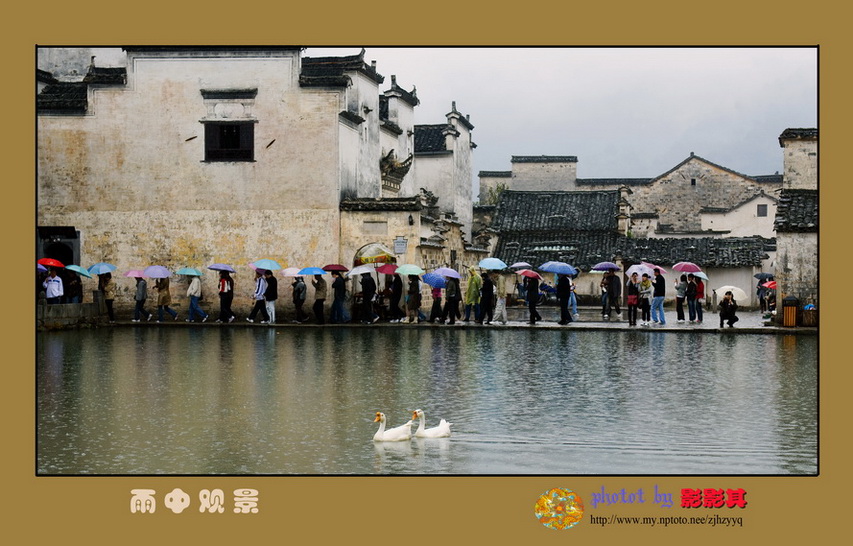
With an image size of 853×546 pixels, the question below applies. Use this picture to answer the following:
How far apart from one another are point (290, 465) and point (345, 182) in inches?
872

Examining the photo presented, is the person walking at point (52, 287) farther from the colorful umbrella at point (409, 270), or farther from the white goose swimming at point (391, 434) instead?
the white goose swimming at point (391, 434)

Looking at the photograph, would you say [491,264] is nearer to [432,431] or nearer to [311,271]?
[311,271]

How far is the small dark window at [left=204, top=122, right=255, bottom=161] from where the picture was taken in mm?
30453

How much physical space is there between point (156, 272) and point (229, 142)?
4251 mm

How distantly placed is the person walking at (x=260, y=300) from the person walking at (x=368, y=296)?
8.44ft

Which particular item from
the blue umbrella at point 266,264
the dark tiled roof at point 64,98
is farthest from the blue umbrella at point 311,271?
the dark tiled roof at point 64,98

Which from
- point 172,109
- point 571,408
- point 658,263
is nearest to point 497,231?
point 658,263

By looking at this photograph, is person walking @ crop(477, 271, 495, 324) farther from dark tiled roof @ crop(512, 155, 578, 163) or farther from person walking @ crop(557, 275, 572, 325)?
dark tiled roof @ crop(512, 155, 578, 163)

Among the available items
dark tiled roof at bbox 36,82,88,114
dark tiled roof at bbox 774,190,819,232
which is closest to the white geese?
dark tiled roof at bbox 774,190,819,232

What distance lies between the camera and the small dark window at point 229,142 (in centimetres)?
3045

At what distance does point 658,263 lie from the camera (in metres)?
46.4

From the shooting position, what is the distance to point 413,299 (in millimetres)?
28703

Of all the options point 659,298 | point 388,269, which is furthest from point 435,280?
point 659,298
